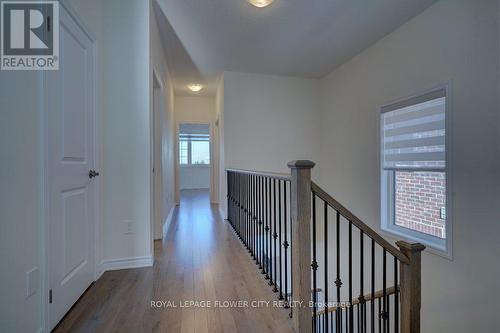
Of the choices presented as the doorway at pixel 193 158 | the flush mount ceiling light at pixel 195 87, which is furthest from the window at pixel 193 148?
the flush mount ceiling light at pixel 195 87

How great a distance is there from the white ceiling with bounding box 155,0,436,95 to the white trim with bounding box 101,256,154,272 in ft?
8.01

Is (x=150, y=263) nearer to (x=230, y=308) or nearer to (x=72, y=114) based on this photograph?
(x=230, y=308)

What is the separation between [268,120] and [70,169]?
10.2ft

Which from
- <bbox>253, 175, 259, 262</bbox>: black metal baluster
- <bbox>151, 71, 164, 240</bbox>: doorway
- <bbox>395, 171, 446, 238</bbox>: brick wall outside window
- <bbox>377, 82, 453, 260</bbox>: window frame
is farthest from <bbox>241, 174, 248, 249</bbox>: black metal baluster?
<bbox>395, 171, 446, 238</bbox>: brick wall outside window

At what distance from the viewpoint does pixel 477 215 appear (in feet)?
6.40

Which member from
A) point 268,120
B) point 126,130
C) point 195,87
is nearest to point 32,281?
point 126,130

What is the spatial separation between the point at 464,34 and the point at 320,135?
2.48 metres

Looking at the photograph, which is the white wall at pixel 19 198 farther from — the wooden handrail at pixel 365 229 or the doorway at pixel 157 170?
the doorway at pixel 157 170

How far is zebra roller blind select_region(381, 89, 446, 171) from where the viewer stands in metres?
2.31

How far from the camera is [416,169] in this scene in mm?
2549

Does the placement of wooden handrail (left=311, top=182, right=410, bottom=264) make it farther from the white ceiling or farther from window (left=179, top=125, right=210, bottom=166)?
window (left=179, top=125, right=210, bottom=166)

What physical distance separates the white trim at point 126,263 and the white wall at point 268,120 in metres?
2.08

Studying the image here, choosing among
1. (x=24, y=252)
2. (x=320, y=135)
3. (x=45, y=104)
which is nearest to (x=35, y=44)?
(x=45, y=104)

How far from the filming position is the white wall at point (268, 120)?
13.2ft
